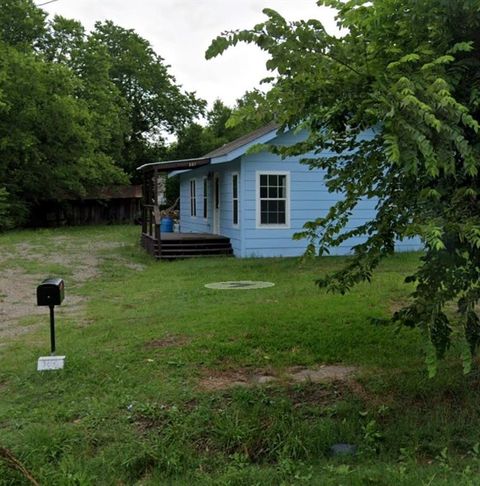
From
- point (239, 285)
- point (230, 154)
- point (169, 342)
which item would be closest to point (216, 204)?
point (230, 154)

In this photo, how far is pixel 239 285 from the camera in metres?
9.81

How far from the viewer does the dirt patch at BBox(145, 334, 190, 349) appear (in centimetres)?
564

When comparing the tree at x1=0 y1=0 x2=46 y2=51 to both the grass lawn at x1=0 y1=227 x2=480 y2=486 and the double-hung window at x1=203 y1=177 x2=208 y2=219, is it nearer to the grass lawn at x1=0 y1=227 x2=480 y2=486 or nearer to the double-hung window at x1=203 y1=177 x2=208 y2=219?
the double-hung window at x1=203 y1=177 x2=208 y2=219

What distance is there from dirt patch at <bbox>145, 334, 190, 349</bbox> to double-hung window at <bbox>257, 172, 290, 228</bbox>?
848 cm

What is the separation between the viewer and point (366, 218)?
1480 cm

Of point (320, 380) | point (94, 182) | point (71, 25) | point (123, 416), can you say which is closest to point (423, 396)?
point (320, 380)

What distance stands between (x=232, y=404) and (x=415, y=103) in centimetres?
256

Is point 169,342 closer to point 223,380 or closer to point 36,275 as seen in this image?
point 223,380

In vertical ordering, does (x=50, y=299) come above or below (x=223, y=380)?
above

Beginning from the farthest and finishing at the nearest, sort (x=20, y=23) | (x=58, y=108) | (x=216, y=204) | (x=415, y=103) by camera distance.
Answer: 1. (x=20, y=23)
2. (x=58, y=108)
3. (x=216, y=204)
4. (x=415, y=103)

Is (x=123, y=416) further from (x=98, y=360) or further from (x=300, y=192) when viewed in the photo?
(x=300, y=192)

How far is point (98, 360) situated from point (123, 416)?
132 centimetres

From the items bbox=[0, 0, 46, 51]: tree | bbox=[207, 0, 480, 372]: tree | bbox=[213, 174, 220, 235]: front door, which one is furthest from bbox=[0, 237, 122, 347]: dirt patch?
bbox=[0, 0, 46, 51]: tree

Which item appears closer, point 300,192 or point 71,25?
point 300,192
